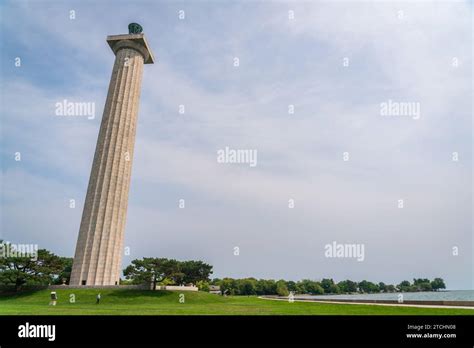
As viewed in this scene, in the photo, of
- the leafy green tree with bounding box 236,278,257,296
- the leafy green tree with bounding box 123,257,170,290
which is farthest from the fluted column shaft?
the leafy green tree with bounding box 236,278,257,296

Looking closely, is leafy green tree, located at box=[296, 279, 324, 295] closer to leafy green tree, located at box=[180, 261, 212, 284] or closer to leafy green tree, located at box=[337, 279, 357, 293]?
leafy green tree, located at box=[337, 279, 357, 293]

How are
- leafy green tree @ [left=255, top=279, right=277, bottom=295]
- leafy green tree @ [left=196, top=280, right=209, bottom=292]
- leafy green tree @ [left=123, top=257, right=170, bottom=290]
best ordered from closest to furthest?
leafy green tree @ [left=123, top=257, right=170, bottom=290], leafy green tree @ [left=196, top=280, right=209, bottom=292], leafy green tree @ [left=255, top=279, right=277, bottom=295]

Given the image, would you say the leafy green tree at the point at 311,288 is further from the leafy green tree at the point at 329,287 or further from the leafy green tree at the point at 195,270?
the leafy green tree at the point at 195,270

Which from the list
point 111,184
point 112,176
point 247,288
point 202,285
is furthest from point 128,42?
point 247,288

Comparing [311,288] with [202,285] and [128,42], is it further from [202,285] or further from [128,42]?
[128,42]

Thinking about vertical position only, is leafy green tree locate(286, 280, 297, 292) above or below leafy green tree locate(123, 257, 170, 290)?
below

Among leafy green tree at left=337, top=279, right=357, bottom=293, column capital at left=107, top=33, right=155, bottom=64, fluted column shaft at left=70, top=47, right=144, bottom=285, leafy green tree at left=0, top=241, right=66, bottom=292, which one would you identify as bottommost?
leafy green tree at left=337, top=279, right=357, bottom=293

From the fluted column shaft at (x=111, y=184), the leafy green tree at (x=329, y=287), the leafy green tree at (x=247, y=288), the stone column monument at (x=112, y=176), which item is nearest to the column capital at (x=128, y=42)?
the stone column monument at (x=112, y=176)
